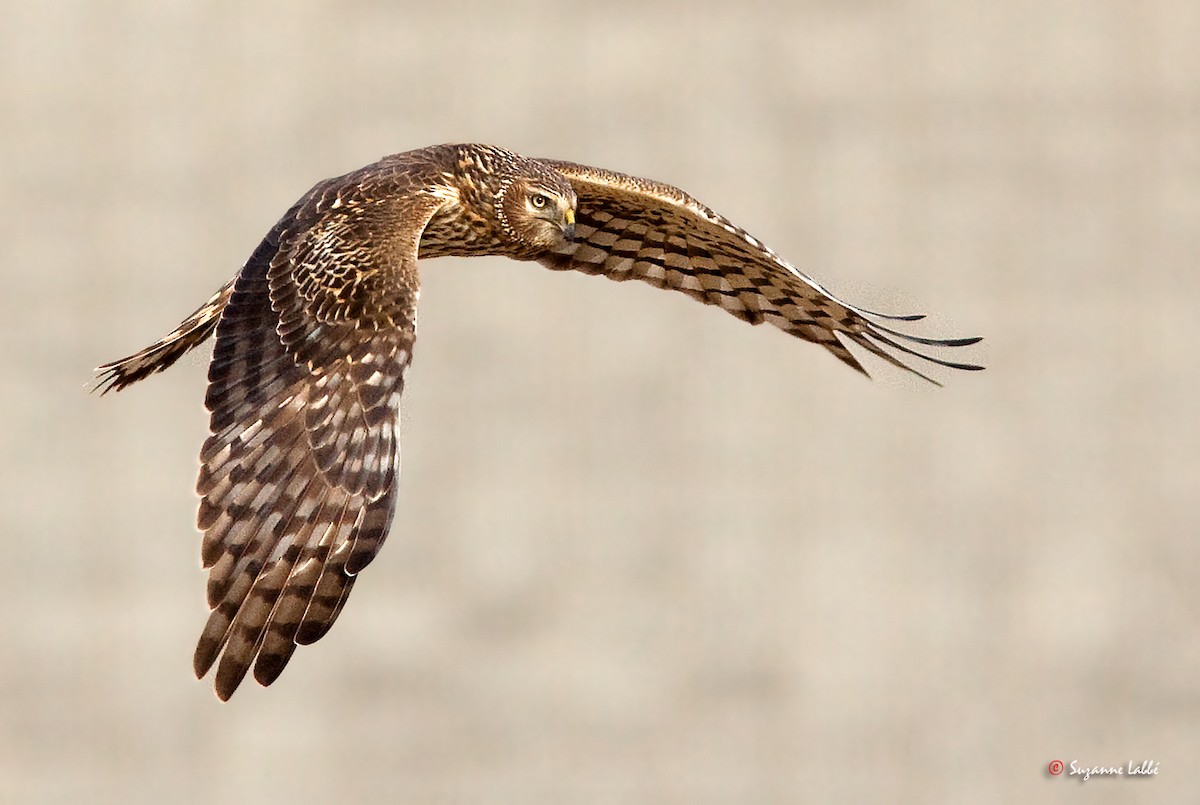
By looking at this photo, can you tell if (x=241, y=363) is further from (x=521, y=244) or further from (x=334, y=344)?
(x=521, y=244)

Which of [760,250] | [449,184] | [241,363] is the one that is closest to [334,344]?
[241,363]

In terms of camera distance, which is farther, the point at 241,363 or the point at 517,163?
the point at 517,163

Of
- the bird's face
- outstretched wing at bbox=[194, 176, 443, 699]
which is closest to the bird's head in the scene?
the bird's face

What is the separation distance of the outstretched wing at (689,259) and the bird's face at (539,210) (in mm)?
530

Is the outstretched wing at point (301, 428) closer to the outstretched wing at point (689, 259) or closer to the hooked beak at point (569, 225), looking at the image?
the hooked beak at point (569, 225)

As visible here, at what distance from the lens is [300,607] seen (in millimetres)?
7621

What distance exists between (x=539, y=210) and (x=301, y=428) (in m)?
2.07

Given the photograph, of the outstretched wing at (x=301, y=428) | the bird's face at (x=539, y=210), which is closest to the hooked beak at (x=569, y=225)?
the bird's face at (x=539, y=210)

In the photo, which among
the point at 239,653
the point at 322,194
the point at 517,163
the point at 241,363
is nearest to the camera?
the point at 239,653

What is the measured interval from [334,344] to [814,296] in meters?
3.10

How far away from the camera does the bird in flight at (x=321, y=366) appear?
7.64 m

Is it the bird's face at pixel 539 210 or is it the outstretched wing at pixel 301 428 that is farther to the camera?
the bird's face at pixel 539 210

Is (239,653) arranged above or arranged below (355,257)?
below

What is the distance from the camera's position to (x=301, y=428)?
26.2ft
